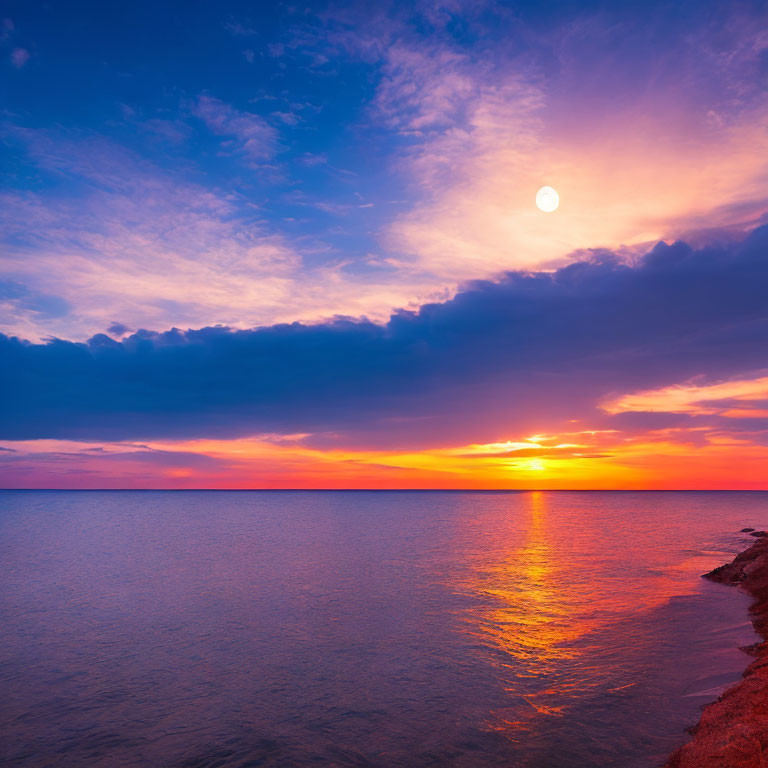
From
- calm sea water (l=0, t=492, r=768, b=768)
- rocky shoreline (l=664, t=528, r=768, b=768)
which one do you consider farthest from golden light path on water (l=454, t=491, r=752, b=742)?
rocky shoreline (l=664, t=528, r=768, b=768)

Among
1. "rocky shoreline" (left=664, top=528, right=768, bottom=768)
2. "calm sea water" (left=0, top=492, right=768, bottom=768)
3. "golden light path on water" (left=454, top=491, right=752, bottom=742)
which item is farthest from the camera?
"golden light path on water" (left=454, top=491, right=752, bottom=742)

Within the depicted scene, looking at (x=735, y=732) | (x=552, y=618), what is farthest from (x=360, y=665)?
(x=735, y=732)

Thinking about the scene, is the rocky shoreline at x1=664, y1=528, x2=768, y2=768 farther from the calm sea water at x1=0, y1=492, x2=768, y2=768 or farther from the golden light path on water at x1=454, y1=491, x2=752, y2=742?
the golden light path on water at x1=454, y1=491, x2=752, y2=742

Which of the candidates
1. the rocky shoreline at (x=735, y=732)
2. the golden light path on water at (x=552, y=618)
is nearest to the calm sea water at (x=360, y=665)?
the golden light path on water at (x=552, y=618)

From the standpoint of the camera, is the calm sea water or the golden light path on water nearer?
the calm sea water

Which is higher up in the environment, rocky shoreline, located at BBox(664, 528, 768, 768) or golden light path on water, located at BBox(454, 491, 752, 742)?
rocky shoreline, located at BBox(664, 528, 768, 768)

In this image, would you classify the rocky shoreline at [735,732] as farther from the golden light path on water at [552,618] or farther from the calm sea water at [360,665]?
the golden light path on water at [552,618]

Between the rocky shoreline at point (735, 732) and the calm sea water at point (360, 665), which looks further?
the calm sea water at point (360, 665)

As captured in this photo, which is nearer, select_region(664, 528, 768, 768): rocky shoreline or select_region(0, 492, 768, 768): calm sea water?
select_region(664, 528, 768, 768): rocky shoreline

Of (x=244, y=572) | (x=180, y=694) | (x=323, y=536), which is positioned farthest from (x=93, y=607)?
(x=323, y=536)

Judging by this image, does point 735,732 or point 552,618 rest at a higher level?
point 735,732

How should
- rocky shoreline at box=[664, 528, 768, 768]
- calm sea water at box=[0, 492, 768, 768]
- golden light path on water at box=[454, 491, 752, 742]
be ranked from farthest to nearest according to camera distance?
golden light path on water at box=[454, 491, 752, 742], calm sea water at box=[0, 492, 768, 768], rocky shoreline at box=[664, 528, 768, 768]

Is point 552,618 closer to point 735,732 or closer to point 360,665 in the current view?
point 360,665

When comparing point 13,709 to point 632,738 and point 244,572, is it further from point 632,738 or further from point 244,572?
point 244,572
